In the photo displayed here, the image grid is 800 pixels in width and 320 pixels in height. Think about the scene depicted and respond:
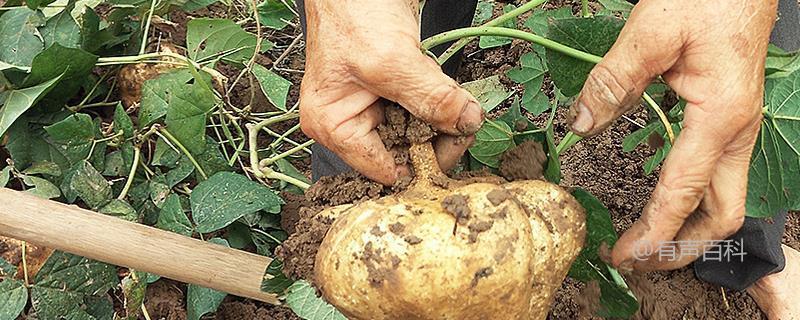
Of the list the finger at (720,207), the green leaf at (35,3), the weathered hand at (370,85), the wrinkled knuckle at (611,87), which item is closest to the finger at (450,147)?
the weathered hand at (370,85)

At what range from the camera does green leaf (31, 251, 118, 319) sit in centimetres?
160

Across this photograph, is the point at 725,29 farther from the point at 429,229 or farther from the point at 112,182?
the point at 112,182

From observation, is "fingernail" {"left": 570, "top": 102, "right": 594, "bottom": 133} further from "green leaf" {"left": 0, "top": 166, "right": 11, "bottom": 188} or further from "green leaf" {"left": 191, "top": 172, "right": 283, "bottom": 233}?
"green leaf" {"left": 0, "top": 166, "right": 11, "bottom": 188}

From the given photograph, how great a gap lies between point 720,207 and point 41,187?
1380 millimetres

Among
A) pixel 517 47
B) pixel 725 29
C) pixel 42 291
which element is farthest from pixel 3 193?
pixel 517 47

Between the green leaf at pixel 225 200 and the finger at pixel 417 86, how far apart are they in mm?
599

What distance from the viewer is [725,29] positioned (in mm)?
1006

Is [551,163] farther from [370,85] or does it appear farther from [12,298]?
[12,298]

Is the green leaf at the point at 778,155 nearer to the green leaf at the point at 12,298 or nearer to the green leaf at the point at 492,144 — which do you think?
the green leaf at the point at 492,144

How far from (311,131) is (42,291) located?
0.77 m

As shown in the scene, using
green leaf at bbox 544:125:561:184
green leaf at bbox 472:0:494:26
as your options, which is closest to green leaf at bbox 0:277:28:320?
green leaf at bbox 544:125:561:184

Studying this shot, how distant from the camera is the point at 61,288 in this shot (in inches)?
63.5

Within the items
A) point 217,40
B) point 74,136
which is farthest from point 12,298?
point 217,40

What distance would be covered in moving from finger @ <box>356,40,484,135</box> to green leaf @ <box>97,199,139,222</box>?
82cm
